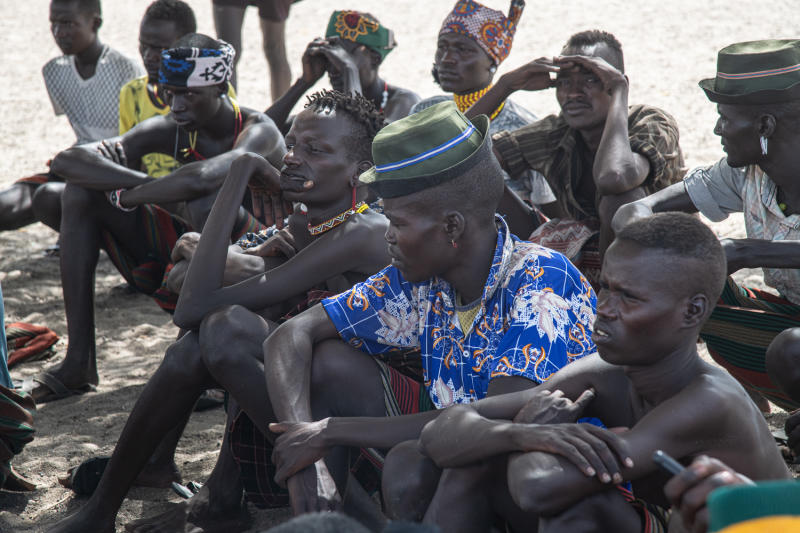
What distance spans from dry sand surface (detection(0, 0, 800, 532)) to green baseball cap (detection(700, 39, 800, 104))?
7.67 feet

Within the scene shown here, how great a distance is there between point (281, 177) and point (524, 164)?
157 cm

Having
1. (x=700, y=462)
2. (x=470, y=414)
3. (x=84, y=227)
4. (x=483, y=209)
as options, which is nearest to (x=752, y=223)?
(x=483, y=209)

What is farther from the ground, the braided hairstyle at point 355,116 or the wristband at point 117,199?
the braided hairstyle at point 355,116

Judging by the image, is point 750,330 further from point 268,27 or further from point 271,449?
point 268,27

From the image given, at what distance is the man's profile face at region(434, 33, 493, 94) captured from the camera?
5.45m

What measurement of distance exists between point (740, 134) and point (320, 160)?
5.17 feet

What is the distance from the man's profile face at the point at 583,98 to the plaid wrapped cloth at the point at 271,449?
1815 millimetres

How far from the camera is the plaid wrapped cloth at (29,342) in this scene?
5.26 meters

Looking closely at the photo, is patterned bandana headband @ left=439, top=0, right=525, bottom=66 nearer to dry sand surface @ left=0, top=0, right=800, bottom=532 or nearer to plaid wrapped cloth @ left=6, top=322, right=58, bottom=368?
dry sand surface @ left=0, top=0, right=800, bottom=532

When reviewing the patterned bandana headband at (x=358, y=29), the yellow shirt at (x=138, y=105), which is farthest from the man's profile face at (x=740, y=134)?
the yellow shirt at (x=138, y=105)

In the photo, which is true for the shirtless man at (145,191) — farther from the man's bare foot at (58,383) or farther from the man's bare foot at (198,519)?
the man's bare foot at (198,519)

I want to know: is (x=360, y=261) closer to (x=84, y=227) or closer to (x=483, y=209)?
(x=483, y=209)

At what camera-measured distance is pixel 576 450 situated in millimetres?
2285

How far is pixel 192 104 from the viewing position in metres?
5.02
